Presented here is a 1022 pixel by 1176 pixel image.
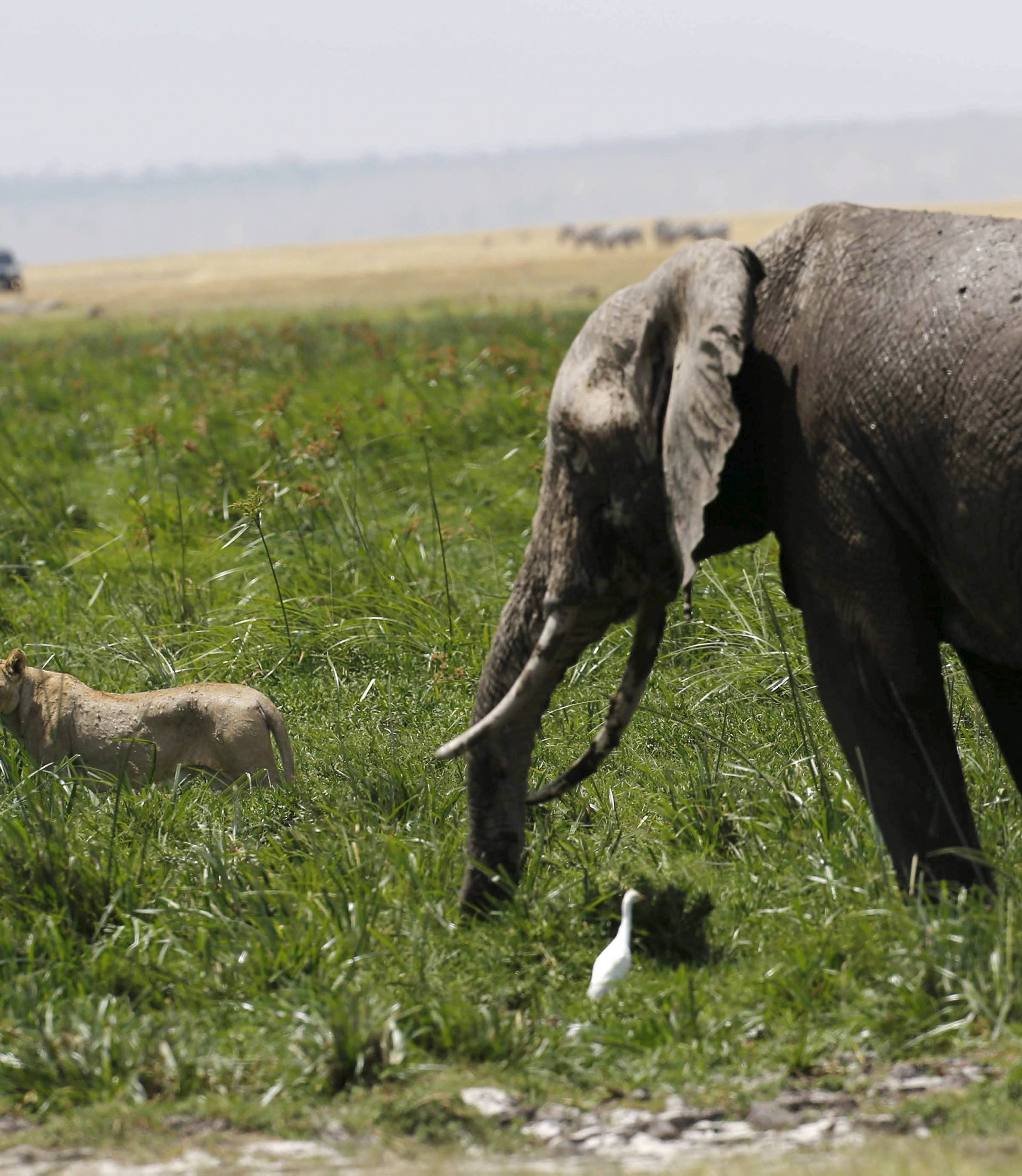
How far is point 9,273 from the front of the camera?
67.2 meters

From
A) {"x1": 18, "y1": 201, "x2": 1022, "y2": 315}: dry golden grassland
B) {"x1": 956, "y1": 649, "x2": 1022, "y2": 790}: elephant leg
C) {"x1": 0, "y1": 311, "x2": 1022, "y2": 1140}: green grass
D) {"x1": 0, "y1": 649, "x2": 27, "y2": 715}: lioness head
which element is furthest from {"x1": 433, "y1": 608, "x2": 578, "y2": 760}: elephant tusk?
{"x1": 18, "y1": 201, "x2": 1022, "y2": 315}: dry golden grassland

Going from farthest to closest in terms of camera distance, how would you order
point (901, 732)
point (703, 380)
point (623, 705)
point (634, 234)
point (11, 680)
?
point (634, 234) → point (11, 680) → point (623, 705) → point (901, 732) → point (703, 380)

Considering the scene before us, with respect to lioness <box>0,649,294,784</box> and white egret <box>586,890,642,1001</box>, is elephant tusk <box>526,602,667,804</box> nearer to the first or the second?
white egret <box>586,890,642,1001</box>

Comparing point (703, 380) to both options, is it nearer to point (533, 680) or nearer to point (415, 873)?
point (533, 680)

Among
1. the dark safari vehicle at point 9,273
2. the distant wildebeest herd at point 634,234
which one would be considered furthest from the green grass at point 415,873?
the distant wildebeest herd at point 634,234

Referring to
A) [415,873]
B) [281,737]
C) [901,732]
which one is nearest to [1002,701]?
[901,732]

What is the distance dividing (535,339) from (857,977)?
11351 millimetres

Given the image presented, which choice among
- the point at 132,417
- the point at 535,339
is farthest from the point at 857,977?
the point at 535,339

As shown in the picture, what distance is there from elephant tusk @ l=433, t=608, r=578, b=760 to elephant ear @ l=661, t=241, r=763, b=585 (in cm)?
41

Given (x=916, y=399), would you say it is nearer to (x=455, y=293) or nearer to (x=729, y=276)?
(x=729, y=276)

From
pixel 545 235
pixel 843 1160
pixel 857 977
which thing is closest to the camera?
pixel 843 1160

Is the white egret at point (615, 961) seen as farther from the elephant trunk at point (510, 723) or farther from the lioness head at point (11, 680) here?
the lioness head at point (11, 680)

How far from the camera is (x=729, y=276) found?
3842 millimetres

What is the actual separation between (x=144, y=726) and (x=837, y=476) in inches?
121
